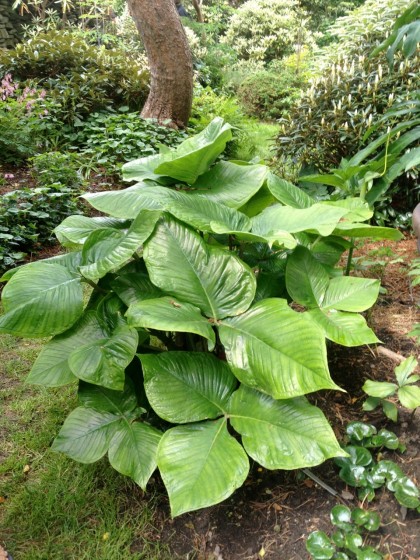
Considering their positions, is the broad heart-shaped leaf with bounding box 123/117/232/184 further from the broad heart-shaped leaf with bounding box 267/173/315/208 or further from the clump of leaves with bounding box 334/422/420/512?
the clump of leaves with bounding box 334/422/420/512

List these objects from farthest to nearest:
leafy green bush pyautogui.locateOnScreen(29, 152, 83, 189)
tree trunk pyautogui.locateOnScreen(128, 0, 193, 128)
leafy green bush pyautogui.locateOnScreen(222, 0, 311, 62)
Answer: leafy green bush pyautogui.locateOnScreen(222, 0, 311, 62) → tree trunk pyautogui.locateOnScreen(128, 0, 193, 128) → leafy green bush pyautogui.locateOnScreen(29, 152, 83, 189)

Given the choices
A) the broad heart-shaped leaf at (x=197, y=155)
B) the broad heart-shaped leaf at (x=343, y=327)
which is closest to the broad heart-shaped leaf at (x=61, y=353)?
the broad heart-shaped leaf at (x=197, y=155)

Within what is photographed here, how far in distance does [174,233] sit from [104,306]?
337mm

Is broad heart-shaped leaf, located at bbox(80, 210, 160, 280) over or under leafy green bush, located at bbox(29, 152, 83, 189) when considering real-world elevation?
over

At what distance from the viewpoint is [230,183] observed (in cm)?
158

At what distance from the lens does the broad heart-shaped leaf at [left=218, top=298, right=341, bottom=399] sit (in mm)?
1045

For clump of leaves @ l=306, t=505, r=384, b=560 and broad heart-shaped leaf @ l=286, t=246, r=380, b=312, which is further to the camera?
broad heart-shaped leaf @ l=286, t=246, r=380, b=312

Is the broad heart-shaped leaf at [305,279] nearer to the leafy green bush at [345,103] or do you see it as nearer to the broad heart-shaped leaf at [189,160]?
the broad heart-shaped leaf at [189,160]

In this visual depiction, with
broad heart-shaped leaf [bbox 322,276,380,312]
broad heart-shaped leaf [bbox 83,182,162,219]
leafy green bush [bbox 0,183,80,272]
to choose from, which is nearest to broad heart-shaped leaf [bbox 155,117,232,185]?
broad heart-shaped leaf [bbox 83,182,162,219]

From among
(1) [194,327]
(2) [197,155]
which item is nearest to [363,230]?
(2) [197,155]

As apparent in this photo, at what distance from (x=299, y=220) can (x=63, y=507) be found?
1177 mm

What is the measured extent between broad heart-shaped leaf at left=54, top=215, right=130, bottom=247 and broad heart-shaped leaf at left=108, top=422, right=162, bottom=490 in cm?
63

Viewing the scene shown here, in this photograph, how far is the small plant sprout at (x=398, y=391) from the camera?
50.5 inches

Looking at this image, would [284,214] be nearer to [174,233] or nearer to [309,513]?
[174,233]
